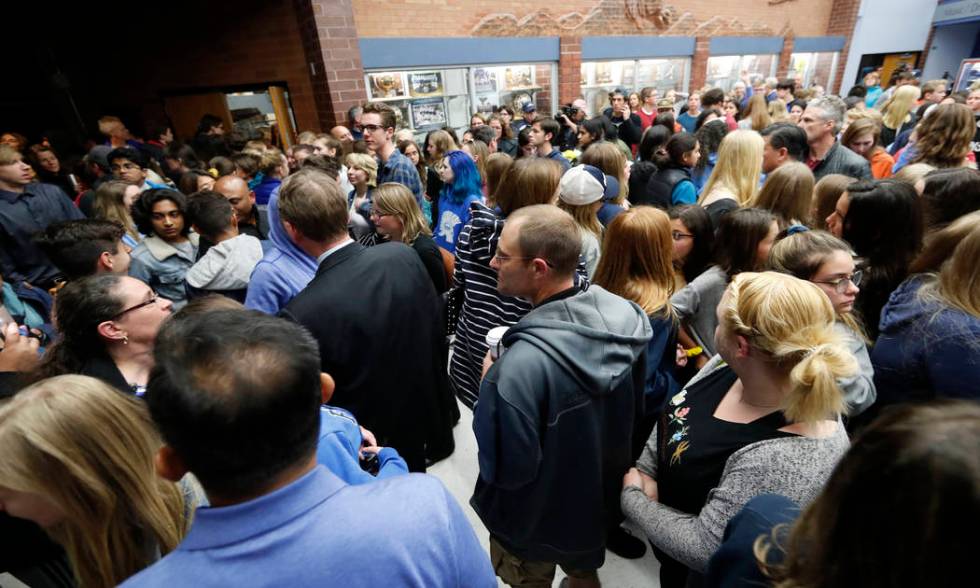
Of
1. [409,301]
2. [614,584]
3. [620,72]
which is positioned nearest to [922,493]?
→ [409,301]

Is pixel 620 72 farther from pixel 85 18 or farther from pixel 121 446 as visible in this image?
pixel 121 446

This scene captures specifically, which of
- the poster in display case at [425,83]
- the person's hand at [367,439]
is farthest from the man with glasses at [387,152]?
the poster in display case at [425,83]

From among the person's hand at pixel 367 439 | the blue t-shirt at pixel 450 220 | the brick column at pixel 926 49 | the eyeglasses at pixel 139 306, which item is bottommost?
the person's hand at pixel 367 439

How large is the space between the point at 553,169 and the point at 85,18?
32.3ft

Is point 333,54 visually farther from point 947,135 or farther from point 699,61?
point 699,61

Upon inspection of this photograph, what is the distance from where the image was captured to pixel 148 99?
25.7 ft

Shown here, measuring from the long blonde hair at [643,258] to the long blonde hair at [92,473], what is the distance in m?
1.83

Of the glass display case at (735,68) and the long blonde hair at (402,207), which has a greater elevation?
the glass display case at (735,68)

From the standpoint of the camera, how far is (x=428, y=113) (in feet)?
26.4

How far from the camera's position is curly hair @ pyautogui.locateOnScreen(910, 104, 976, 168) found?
3068mm

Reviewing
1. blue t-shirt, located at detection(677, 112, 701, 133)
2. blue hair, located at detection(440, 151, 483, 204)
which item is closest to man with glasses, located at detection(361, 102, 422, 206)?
blue hair, located at detection(440, 151, 483, 204)

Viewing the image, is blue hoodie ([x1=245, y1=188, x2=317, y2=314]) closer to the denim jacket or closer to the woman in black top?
the woman in black top

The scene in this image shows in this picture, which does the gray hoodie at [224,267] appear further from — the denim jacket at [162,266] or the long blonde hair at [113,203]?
the long blonde hair at [113,203]

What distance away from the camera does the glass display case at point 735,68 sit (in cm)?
1196
